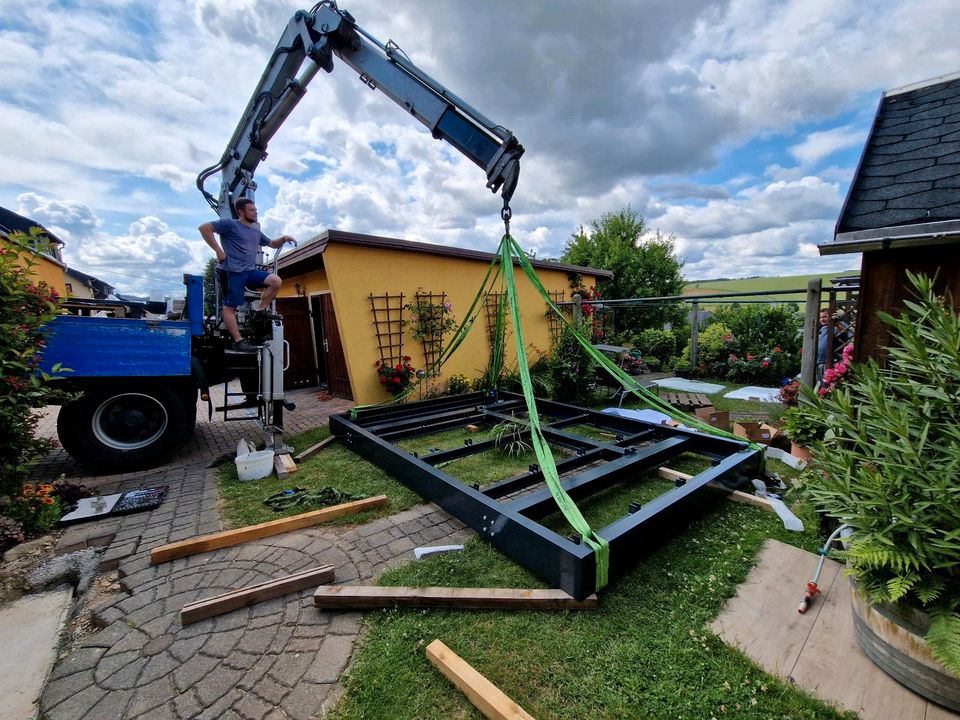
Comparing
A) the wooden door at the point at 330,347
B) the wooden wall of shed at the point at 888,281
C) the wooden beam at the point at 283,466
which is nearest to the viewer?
the wooden wall of shed at the point at 888,281

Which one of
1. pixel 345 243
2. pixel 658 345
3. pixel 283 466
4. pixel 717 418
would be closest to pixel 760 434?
pixel 717 418

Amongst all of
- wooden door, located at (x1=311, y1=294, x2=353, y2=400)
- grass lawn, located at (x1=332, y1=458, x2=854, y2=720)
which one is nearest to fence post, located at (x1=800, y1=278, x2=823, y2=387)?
grass lawn, located at (x1=332, y1=458, x2=854, y2=720)

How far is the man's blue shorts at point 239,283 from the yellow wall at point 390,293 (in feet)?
4.35

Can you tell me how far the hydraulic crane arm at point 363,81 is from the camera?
358 centimetres

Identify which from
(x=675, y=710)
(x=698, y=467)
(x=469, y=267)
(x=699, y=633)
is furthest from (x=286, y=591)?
(x=469, y=267)

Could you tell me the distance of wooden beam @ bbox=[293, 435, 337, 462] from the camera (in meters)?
3.86

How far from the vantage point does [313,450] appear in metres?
4.01

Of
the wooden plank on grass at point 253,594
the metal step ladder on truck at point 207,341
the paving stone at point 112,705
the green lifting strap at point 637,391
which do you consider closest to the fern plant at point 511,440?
the green lifting strap at point 637,391

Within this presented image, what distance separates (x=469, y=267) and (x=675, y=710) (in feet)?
20.9

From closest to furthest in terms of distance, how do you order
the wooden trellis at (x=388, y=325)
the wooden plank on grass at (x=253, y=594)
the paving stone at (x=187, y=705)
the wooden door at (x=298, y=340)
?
the paving stone at (x=187, y=705)
the wooden plank on grass at (x=253, y=594)
the wooden trellis at (x=388, y=325)
the wooden door at (x=298, y=340)

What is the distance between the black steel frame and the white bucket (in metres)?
0.82

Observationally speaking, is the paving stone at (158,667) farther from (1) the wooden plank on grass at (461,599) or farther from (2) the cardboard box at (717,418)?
(2) the cardboard box at (717,418)

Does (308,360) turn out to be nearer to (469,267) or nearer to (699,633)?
(469,267)

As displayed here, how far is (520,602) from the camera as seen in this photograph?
6.04ft
